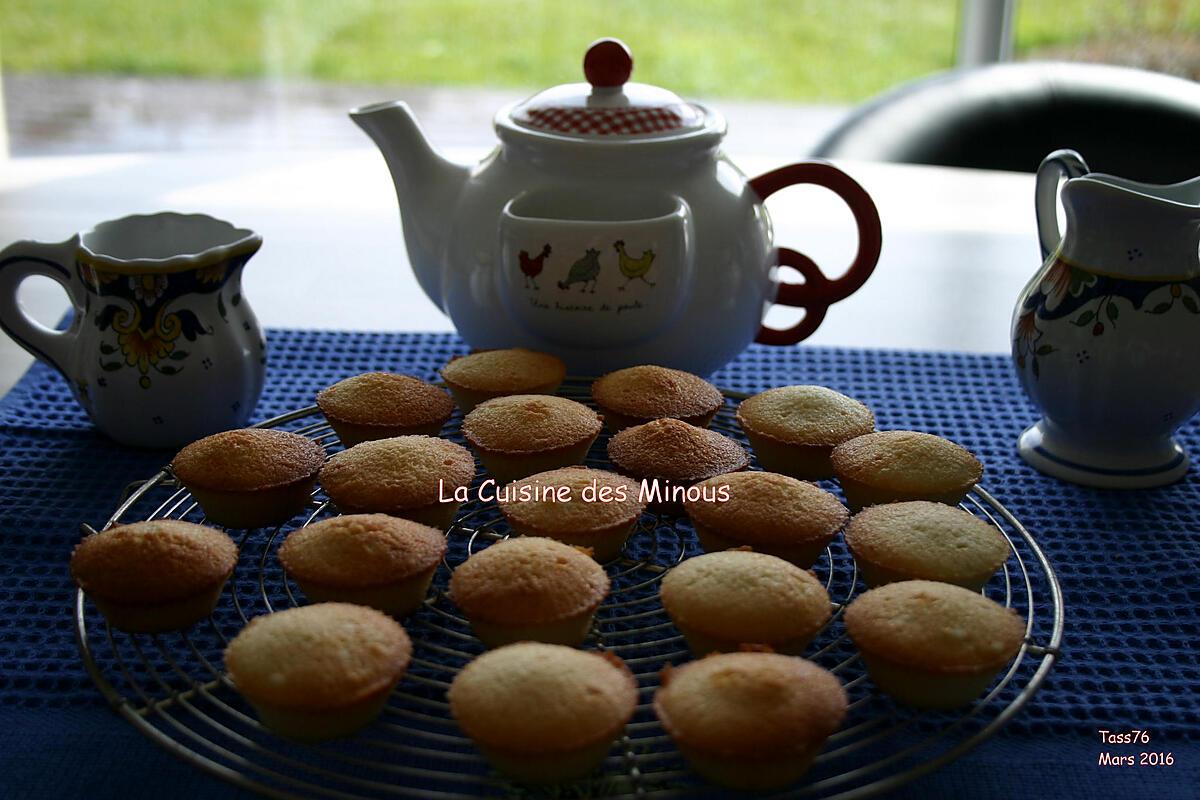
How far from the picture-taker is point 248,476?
2.76 feet

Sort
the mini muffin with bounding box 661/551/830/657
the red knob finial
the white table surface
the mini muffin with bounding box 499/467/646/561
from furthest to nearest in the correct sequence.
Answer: the white table surface → the red knob finial → the mini muffin with bounding box 499/467/646/561 → the mini muffin with bounding box 661/551/830/657

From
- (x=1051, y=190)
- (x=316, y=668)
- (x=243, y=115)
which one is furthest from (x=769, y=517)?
(x=243, y=115)

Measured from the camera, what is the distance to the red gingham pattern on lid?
102 centimetres

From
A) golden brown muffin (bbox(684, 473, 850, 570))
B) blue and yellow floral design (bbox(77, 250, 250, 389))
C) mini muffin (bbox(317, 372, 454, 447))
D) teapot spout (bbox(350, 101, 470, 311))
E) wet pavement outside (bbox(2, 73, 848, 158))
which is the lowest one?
wet pavement outside (bbox(2, 73, 848, 158))

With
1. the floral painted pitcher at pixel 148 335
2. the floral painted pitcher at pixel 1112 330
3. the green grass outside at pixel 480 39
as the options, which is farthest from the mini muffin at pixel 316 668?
the green grass outside at pixel 480 39

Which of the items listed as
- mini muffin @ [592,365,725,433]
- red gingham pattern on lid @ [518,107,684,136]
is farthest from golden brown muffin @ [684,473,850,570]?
red gingham pattern on lid @ [518,107,684,136]

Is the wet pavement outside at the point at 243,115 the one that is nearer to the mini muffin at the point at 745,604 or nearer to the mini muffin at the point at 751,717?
the mini muffin at the point at 745,604

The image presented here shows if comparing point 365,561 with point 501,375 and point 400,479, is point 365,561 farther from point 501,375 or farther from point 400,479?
point 501,375

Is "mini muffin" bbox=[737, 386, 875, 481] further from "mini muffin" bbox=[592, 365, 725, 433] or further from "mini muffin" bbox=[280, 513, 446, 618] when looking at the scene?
"mini muffin" bbox=[280, 513, 446, 618]

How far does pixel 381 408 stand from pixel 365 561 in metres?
0.23

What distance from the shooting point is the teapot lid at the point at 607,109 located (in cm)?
102

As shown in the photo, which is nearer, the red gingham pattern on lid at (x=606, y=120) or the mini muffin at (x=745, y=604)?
the mini muffin at (x=745, y=604)

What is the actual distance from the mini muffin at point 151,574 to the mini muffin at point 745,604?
0.97 ft

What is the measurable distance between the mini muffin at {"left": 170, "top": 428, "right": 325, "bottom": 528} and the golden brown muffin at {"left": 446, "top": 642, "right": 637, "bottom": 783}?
0.27 metres
